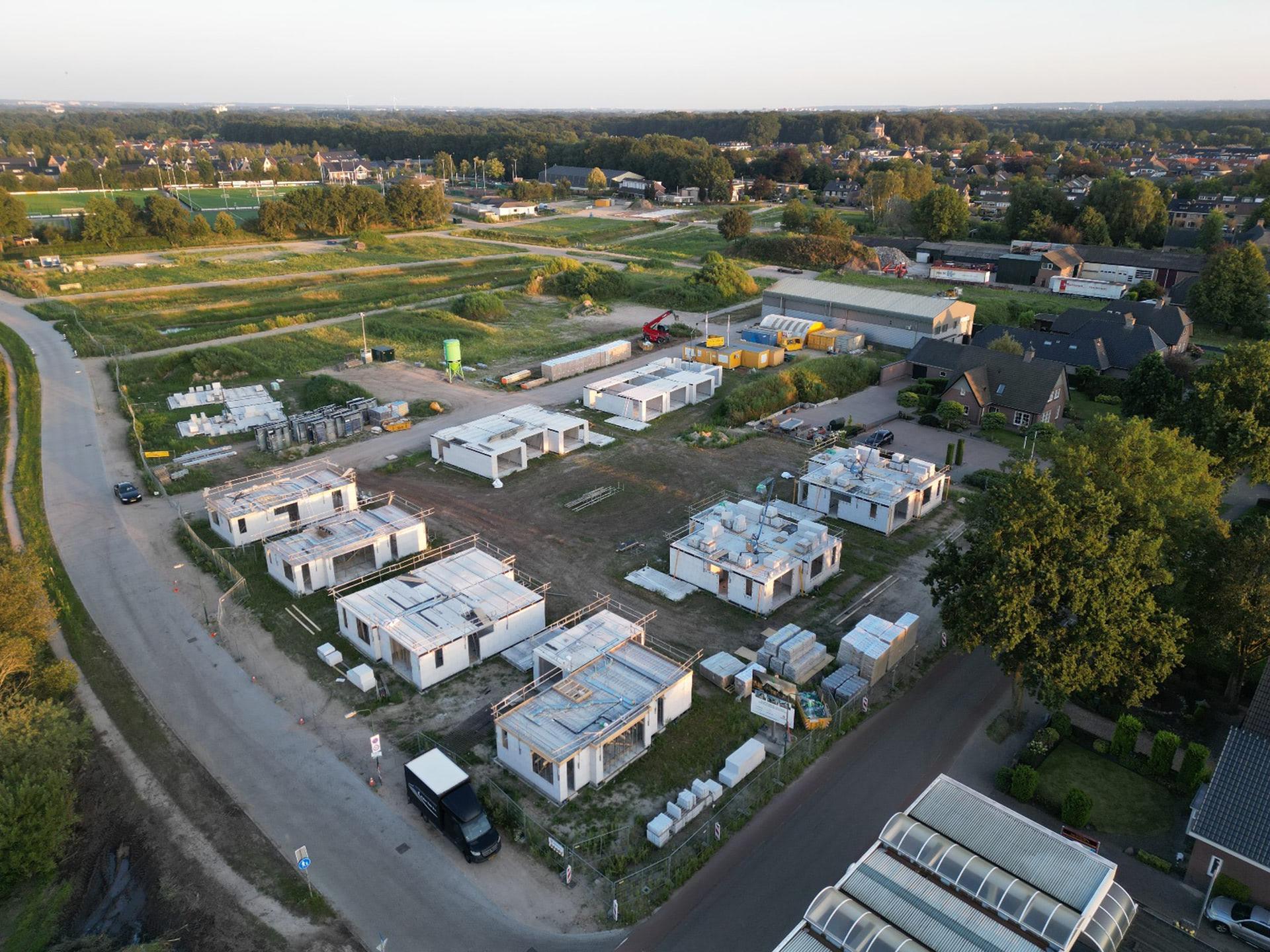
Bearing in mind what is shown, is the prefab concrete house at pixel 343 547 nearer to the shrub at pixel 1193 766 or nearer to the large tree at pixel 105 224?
the shrub at pixel 1193 766

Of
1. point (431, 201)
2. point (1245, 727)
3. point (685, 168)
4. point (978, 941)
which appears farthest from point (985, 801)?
point (685, 168)

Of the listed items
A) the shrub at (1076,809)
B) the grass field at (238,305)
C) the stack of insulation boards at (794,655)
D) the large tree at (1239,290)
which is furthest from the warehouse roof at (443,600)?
the large tree at (1239,290)

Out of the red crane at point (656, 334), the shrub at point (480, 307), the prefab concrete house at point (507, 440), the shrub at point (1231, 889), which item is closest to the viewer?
the shrub at point (1231, 889)

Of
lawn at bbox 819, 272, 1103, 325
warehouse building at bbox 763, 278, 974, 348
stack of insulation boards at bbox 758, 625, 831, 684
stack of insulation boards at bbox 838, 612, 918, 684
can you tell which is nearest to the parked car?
stack of insulation boards at bbox 838, 612, 918, 684

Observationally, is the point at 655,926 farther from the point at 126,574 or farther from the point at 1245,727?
the point at 126,574

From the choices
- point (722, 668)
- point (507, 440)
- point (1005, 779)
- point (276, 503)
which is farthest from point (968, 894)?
point (507, 440)
